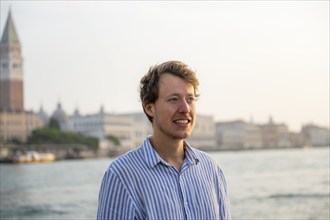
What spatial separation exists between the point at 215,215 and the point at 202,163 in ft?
0.40

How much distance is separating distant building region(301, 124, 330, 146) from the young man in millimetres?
98387

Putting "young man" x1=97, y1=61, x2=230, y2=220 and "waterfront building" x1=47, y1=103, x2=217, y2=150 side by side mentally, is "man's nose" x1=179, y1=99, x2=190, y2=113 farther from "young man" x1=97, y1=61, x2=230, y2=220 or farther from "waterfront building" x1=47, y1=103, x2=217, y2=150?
"waterfront building" x1=47, y1=103, x2=217, y2=150

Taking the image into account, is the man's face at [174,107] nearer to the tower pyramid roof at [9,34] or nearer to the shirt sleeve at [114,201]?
the shirt sleeve at [114,201]

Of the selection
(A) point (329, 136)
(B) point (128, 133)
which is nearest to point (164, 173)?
(B) point (128, 133)

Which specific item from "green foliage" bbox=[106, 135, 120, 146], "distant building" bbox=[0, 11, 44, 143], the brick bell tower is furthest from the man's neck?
"green foliage" bbox=[106, 135, 120, 146]

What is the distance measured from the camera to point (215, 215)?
1351 mm

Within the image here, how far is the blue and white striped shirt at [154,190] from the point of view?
130cm

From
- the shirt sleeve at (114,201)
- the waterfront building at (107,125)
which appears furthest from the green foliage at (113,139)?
the shirt sleeve at (114,201)

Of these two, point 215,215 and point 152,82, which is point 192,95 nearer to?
point 152,82

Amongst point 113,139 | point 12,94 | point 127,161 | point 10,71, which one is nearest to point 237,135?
point 113,139

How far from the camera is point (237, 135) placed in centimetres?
8706

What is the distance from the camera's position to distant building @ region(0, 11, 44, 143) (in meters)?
57.2

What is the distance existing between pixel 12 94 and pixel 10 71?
3074 millimetres

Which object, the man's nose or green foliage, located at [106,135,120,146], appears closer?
the man's nose
